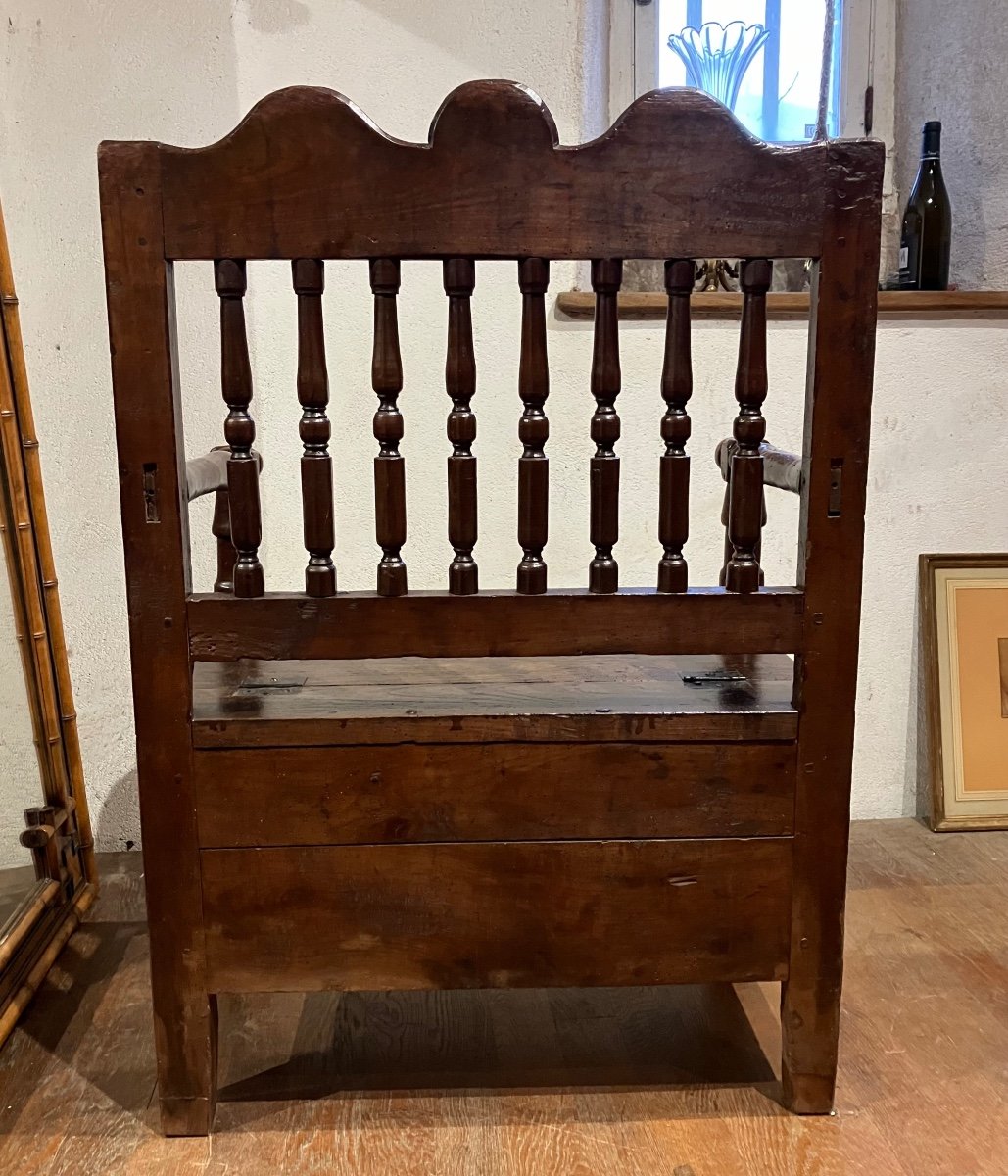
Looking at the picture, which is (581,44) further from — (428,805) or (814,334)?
(428,805)

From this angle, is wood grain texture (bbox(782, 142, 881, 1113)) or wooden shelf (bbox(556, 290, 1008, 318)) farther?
wooden shelf (bbox(556, 290, 1008, 318))

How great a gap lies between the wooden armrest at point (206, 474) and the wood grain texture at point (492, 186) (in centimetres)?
27

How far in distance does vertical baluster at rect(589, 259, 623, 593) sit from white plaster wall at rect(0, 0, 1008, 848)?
77cm

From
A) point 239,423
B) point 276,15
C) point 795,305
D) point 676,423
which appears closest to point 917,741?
point 795,305

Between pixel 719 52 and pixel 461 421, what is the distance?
138 cm

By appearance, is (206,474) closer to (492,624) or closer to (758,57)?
(492,624)

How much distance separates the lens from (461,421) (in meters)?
0.94

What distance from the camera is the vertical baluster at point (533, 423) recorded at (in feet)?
3.06

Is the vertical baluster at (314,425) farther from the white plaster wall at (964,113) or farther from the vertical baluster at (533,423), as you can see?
the white plaster wall at (964,113)

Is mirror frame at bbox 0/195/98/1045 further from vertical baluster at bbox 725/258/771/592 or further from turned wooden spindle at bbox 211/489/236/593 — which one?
vertical baluster at bbox 725/258/771/592

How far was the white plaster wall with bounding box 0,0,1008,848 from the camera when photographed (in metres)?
1.55

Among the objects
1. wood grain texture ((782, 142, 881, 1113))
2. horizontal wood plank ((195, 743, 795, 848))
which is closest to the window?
wood grain texture ((782, 142, 881, 1113))

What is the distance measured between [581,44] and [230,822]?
1379mm

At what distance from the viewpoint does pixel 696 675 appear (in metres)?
1.13
